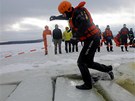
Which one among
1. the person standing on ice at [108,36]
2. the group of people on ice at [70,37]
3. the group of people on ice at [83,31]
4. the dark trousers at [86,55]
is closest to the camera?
the group of people on ice at [83,31]

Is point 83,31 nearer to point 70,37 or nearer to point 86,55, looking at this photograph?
point 86,55

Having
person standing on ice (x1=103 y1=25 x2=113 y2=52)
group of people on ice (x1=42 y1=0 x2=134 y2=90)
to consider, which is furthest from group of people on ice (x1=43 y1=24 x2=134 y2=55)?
group of people on ice (x1=42 y1=0 x2=134 y2=90)

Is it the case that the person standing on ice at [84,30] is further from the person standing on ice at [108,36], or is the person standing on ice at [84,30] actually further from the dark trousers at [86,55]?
the person standing on ice at [108,36]

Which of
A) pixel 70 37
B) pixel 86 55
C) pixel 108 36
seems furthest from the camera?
pixel 108 36

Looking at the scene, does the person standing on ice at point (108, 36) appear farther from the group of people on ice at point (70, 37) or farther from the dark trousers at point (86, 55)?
the dark trousers at point (86, 55)

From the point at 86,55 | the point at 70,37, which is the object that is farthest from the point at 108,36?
the point at 86,55

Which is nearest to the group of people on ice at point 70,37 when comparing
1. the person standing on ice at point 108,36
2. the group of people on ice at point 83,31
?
the person standing on ice at point 108,36

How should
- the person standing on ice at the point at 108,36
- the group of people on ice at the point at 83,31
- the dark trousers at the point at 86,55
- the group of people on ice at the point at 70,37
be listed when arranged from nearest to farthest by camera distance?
the group of people on ice at the point at 83,31, the dark trousers at the point at 86,55, the group of people on ice at the point at 70,37, the person standing on ice at the point at 108,36

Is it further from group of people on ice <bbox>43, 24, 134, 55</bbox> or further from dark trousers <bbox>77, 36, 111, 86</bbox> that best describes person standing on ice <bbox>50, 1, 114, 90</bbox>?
group of people on ice <bbox>43, 24, 134, 55</bbox>

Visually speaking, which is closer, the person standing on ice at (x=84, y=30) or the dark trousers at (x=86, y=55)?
the person standing on ice at (x=84, y=30)

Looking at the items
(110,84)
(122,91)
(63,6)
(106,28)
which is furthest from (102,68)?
(106,28)

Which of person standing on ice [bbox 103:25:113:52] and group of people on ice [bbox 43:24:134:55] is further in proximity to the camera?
person standing on ice [bbox 103:25:113:52]

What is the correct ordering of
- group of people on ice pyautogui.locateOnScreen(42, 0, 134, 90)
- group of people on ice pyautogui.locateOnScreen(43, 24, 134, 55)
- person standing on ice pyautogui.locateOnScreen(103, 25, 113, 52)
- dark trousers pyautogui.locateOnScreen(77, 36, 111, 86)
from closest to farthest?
group of people on ice pyautogui.locateOnScreen(42, 0, 134, 90) < dark trousers pyautogui.locateOnScreen(77, 36, 111, 86) < group of people on ice pyautogui.locateOnScreen(43, 24, 134, 55) < person standing on ice pyautogui.locateOnScreen(103, 25, 113, 52)

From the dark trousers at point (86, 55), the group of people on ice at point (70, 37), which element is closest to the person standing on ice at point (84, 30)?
the dark trousers at point (86, 55)
